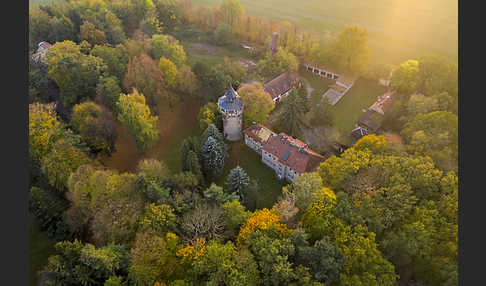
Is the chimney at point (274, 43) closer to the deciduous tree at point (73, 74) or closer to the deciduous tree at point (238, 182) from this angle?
the deciduous tree at point (73, 74)

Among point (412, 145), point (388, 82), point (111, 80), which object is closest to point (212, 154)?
point (111, 80)

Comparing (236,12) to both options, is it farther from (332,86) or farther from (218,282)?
(218,282)

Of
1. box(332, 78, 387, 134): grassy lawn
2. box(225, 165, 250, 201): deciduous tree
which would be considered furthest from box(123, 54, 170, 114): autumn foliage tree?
box(332, 78, 387, 134): grassy lawn

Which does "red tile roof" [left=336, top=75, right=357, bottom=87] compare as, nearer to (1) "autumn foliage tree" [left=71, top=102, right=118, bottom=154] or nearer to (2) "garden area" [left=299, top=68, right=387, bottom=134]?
(2) "garden area" [left=299, top=68, right=387, bottom=134]

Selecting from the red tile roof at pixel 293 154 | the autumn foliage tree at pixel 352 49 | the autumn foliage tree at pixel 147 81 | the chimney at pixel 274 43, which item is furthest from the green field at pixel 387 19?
the autumn foliage tree at pixel 147 81

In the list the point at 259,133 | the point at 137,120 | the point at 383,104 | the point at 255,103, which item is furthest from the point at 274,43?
the point at 137,120

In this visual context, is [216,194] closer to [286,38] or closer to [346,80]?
[346,80]
